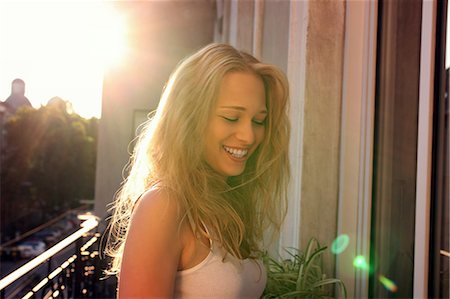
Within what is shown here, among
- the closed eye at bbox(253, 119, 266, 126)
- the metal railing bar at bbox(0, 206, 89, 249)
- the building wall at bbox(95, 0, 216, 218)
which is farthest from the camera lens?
the metal railing bar at bbox(0, 206, 89, 249)

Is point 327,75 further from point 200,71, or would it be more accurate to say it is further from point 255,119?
point 200,71

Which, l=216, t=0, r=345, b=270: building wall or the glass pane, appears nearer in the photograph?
the glass pane

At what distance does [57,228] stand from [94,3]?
108 ft

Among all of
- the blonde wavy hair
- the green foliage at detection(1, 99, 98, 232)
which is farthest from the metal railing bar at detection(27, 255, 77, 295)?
the green foliage at detection(1, 99, 98, 232)

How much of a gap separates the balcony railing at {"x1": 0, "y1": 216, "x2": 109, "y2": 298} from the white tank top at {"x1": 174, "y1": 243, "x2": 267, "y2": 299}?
887mm

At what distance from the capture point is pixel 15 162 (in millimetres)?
32094

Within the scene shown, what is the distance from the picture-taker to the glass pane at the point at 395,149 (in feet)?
6.03

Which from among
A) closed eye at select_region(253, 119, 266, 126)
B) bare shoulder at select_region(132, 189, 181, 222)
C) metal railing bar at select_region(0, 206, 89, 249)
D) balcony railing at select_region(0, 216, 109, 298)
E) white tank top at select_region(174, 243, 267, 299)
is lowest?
metal railing bar at select_region(0, 206, 89, 249)

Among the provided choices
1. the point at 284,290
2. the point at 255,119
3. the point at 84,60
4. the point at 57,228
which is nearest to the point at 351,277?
the point at 284,290

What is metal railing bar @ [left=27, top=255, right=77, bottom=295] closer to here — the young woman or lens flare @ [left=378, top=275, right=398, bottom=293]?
the young woman

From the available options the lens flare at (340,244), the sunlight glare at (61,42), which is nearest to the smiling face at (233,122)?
the lens flare at (340,244)

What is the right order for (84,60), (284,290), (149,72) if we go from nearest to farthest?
(284,290), (149,72), (84,60)

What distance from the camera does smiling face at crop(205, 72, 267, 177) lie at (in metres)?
1.37

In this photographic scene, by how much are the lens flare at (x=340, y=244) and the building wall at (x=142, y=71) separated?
750 cm
